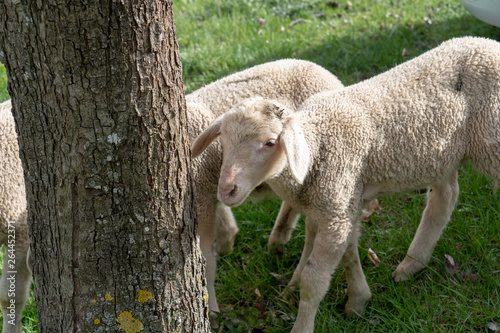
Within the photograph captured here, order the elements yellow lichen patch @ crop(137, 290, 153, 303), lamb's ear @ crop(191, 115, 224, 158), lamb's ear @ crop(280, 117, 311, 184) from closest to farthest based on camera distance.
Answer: yellow lichen patch @ crop(137, 290, 153, 303), lamb's ear @ crop(280, 117, 311, 184), lamb's ear @ crop(191, 115, 224, 158)

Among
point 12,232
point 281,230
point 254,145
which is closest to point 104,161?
point 254,145

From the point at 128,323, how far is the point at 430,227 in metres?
2.26

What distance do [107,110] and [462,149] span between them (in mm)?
2240

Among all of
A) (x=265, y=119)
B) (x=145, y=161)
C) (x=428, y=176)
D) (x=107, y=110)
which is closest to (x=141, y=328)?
(x=145, y=161)

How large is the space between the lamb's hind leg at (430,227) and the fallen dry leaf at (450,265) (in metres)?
0.11

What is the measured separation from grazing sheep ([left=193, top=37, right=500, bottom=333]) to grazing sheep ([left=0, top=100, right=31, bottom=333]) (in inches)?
48.9

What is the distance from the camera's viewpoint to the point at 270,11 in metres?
7.35

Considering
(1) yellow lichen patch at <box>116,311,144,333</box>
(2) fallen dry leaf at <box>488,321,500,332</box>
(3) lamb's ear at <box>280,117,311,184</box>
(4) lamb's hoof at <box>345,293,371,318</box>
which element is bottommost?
(2) fallen dry leaf at <box>488,321,500,332</box>

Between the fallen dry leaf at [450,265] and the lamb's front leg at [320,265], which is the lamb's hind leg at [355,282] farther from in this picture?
the fallen dry leaf at [450,265]

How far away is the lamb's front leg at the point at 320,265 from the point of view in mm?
3129

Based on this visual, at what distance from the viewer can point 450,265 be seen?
143 inches

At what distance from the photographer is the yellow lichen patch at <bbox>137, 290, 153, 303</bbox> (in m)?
2.31

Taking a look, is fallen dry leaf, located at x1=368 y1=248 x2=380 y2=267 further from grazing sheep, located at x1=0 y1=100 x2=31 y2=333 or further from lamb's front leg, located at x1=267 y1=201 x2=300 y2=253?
Result: grazing sheep, located at x1=0 y1=100 x2=31 y2=333

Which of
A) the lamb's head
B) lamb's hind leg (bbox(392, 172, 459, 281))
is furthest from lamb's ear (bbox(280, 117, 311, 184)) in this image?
lamb's hind leg (bbox(392, 172, 459, 281))
